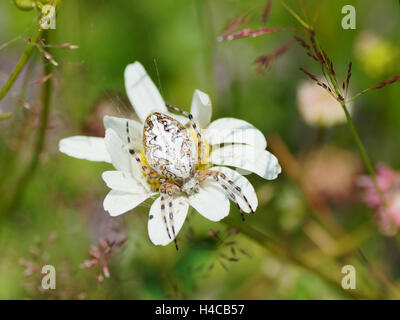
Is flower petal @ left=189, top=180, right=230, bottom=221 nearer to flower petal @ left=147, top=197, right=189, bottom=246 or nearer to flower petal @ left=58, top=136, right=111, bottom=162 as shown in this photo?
flower petal @ left=147, top=197, right=189, bottom=246

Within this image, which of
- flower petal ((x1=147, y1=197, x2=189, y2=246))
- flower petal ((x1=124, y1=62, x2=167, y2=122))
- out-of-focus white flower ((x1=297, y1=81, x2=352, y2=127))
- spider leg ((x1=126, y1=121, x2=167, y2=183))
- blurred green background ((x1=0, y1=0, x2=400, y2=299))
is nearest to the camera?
flower petal ((x1=147, y1=197, x2=189, y2=246))

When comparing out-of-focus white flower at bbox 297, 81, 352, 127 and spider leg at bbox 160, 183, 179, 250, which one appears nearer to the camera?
spider leg at bbox 160, 183, 179, 250

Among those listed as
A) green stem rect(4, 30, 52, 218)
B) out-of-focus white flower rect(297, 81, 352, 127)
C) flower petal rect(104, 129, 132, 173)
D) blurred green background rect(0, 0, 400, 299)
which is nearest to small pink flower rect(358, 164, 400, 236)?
blurred green background rect(0, 0, 400, 299)

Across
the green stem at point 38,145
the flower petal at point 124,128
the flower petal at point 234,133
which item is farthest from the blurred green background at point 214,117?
the flower petal at point 234,133

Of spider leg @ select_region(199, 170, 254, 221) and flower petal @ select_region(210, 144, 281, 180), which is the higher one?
flower petal @ select_region(210, 144, 281, 180)

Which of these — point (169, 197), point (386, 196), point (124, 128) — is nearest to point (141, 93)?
point (124, 128)

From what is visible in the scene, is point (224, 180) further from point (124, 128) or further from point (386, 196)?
point (386, 196)

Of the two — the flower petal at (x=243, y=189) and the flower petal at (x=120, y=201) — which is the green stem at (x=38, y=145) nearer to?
the flower petal at (x=120, y=201)

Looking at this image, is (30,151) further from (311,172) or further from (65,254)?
(311,172)
